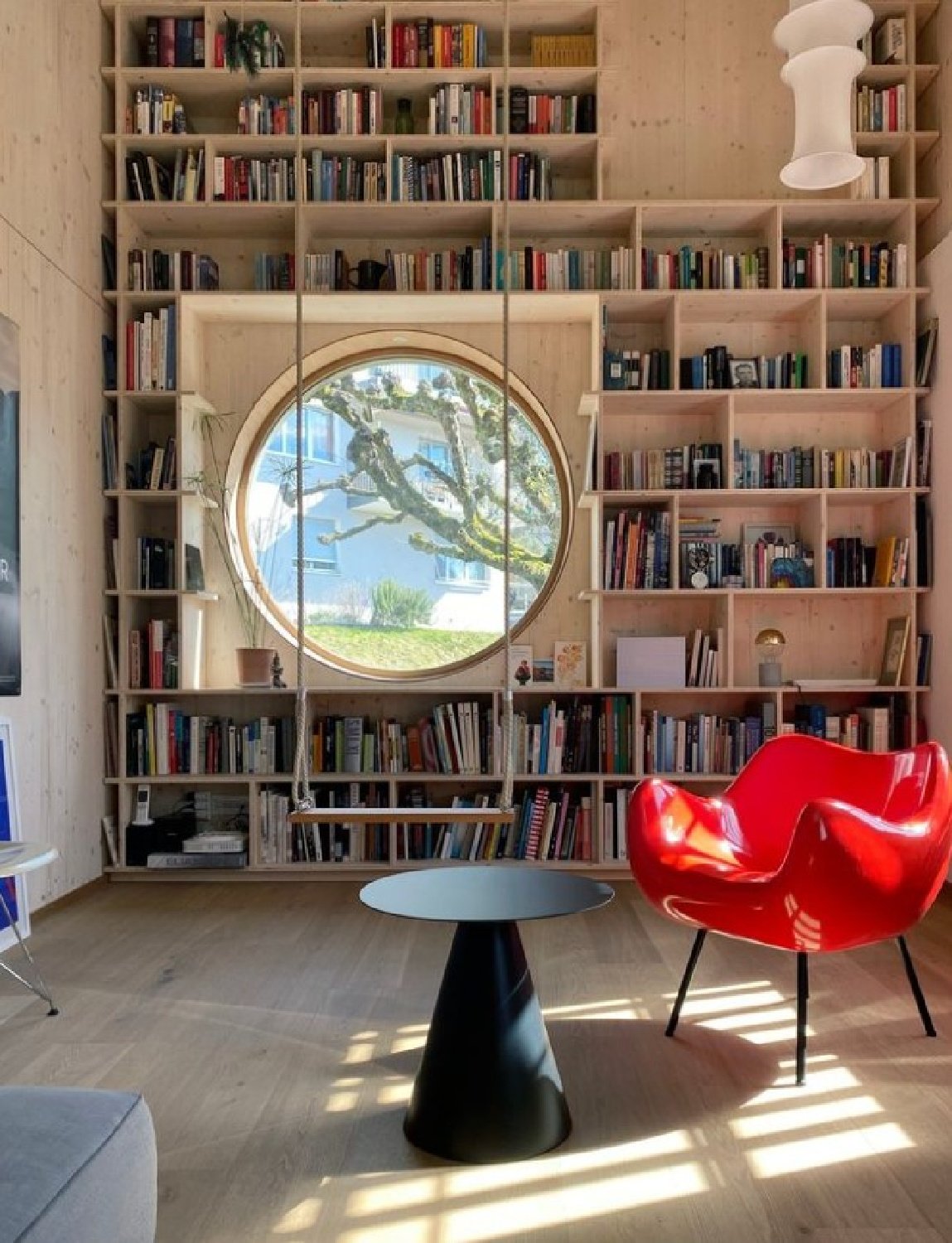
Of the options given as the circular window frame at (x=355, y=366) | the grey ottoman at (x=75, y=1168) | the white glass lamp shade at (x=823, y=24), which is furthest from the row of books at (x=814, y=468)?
the grey ottoman at (x=75, y=1168)

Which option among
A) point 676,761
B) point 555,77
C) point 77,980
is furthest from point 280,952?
point 555,77

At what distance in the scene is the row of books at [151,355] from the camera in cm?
521

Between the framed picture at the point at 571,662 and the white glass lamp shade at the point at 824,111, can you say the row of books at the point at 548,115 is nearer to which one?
the white glass lamp shade at the point at 824,111

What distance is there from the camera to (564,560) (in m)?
5.66

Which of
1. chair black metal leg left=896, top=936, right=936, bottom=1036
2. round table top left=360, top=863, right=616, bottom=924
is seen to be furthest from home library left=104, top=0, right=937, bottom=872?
round table top left=360, top=863, right=616, bottom=924

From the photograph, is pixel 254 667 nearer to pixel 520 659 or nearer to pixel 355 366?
pixel 520 659

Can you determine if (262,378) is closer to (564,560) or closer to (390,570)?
(390,570)

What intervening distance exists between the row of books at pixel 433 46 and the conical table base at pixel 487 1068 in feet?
13.7

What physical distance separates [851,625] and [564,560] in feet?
4.48

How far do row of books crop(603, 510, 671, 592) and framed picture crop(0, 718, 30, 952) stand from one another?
255 cm

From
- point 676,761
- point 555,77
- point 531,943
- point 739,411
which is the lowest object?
point 531,943

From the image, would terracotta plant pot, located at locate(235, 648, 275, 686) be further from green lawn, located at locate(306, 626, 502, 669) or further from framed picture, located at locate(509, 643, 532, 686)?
framed picture, located at locate(509, 643, 532, 686)

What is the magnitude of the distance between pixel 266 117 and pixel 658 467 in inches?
91.1

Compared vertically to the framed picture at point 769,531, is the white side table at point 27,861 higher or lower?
lower
